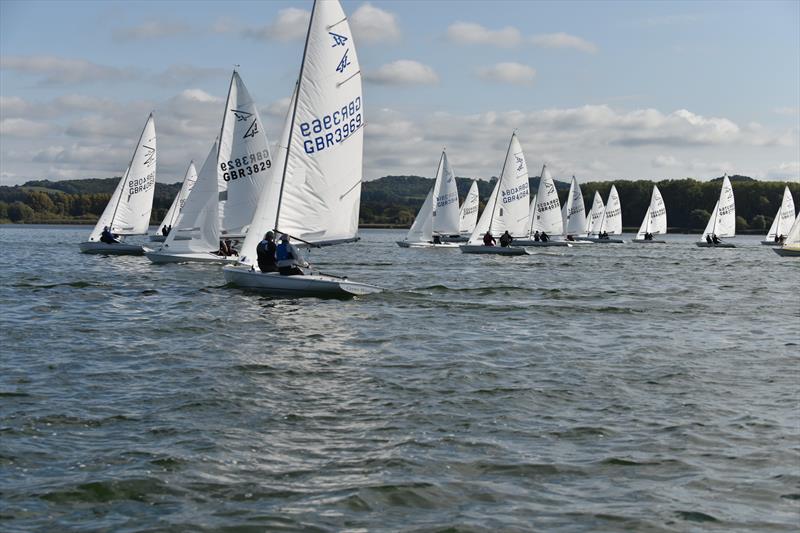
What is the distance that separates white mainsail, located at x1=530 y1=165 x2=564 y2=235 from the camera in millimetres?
62250

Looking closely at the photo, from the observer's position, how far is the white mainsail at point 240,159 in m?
32.6

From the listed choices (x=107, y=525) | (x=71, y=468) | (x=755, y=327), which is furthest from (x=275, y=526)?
(x=755, y=327)

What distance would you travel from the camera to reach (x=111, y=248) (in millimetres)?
39188

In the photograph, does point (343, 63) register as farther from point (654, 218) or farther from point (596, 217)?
point (654, 218)

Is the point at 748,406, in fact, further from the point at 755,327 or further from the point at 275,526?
the point at 755,327

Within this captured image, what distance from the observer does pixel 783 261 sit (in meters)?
48.2

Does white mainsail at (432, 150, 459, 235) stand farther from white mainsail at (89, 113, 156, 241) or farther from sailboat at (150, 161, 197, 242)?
white mainsail at (89, 113, 156, 241)

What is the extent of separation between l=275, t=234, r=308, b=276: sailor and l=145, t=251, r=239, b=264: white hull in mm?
10541

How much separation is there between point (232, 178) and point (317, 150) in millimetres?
10294

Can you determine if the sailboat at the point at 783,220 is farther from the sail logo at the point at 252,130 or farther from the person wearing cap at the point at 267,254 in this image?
the person wearing cap at the point at 267,254

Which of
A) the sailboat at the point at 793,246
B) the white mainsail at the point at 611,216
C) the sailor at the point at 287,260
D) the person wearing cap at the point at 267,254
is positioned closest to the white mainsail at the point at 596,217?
the white mainsail at the point at 611,216

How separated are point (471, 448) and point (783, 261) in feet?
→ 144

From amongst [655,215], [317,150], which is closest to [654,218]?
[655,215]

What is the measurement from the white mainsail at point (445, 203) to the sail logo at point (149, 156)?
1914cm
